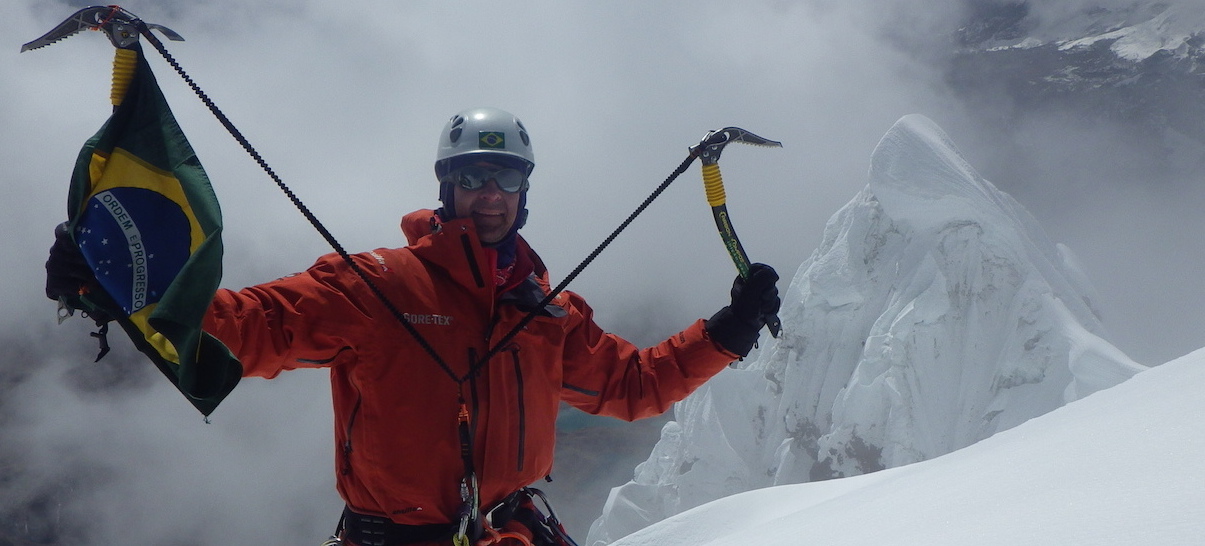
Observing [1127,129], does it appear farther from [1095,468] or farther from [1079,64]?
[1095,468]

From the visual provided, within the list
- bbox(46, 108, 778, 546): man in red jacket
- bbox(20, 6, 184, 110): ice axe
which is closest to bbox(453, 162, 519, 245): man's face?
bbox(46, 108, 778, 546): man in red jacket

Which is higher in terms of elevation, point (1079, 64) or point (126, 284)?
point (1079, 64)

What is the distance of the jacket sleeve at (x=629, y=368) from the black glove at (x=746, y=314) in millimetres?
53

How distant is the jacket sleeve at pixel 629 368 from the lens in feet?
11.5

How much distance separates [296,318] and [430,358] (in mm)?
494

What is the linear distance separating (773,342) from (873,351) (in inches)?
229

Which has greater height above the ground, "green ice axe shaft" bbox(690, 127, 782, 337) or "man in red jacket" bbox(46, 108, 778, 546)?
"green ice axe shaft" bbox(690, 127, 782, 337)

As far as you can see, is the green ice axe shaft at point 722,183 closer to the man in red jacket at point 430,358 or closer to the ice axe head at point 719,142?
the ice axe head at point 719,142

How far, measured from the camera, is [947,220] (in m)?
22.7

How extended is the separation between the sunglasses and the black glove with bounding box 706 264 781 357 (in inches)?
43.5

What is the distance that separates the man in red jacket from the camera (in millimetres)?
2750

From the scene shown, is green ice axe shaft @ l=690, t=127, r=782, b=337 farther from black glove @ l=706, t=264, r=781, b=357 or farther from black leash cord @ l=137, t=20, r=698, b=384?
black leash cord @ l=137, t=20, r=698, b=384

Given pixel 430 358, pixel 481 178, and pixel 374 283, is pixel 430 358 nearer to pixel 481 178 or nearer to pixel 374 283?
pixel 374 283

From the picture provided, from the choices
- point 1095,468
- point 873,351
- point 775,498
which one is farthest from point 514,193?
point 873,351
